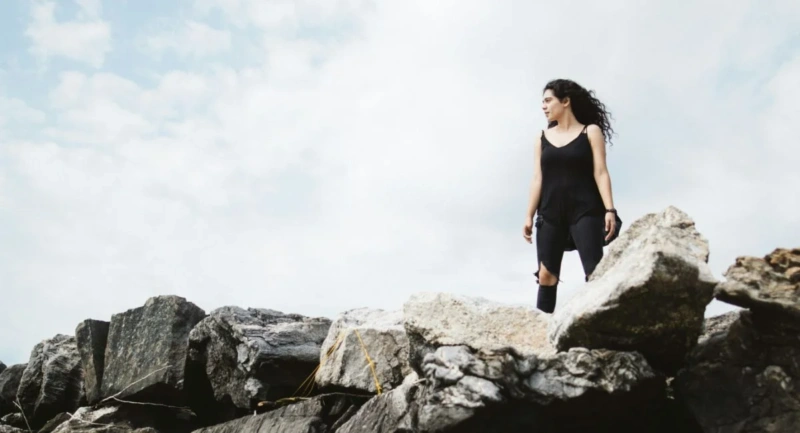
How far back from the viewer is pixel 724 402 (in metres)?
3.88

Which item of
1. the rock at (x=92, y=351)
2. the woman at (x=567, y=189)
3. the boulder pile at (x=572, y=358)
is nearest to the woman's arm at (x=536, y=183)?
the woman at (x=567, y=189)

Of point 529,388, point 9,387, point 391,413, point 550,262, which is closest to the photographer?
point 529,388

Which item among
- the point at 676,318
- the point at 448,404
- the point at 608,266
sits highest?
the point at 608,266

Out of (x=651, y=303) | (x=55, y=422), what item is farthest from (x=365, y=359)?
(x=55, y=422)

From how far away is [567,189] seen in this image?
21.3 ft

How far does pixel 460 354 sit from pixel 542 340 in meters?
1.09

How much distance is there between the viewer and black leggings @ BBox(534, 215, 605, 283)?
20.4 ft

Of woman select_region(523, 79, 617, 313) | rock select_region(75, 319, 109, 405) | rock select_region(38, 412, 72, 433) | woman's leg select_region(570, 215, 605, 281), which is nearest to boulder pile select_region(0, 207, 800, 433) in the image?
woman's leg select_region(570, 215, 605, 281)

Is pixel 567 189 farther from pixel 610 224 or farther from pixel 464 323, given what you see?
pixel 464 323

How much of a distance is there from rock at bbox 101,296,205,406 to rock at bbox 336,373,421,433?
2.77m

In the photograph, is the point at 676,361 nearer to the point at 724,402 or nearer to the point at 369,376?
the point at 724,402

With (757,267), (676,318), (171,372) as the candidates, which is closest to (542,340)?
(676,318)

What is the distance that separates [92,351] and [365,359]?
3.64m

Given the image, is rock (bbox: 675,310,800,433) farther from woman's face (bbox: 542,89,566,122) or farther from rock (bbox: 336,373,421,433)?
woman's face (bbox: 542,89,566,122)
